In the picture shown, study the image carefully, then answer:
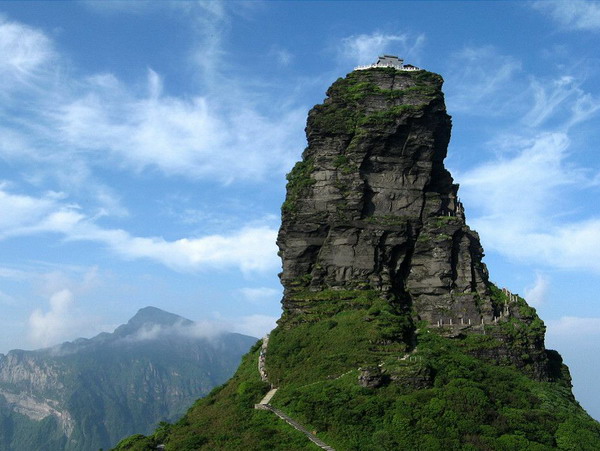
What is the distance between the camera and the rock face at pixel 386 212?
58125 millimetres

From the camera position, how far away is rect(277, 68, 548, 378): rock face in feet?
191

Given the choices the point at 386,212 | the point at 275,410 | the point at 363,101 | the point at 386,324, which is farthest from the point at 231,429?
the point at 363,101

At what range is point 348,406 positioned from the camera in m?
42.9

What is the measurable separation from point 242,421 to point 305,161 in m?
28.3

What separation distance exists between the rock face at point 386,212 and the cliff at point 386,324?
0.14m

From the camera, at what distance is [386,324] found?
51719 mm

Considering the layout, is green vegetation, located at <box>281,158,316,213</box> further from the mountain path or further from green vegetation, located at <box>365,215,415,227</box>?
the mountain path

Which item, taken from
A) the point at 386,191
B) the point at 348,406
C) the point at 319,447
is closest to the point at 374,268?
the point at 386,191

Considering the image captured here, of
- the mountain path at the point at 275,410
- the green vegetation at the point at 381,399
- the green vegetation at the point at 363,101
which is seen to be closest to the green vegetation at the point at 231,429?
the green vegetation at the point at 381,399

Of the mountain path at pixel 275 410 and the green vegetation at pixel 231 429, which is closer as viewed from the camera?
the mountain path at pixel 275 410

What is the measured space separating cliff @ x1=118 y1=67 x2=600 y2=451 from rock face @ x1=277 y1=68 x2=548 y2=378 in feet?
0.45

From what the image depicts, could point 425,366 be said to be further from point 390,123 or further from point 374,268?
point 390,123

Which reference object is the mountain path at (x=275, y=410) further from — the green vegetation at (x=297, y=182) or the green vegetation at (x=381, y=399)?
the green vegetation at (x=297, y=182)

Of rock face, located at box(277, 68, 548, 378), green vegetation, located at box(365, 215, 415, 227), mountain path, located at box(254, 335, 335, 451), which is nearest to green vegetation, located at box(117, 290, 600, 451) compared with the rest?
mountain path, located at box(254, 335, 335, 451)
